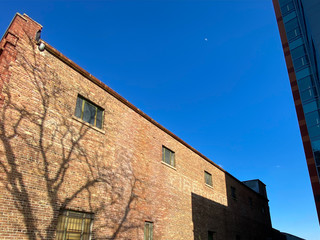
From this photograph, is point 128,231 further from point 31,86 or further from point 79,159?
point 31,86

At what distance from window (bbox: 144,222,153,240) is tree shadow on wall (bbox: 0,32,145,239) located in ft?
2.31

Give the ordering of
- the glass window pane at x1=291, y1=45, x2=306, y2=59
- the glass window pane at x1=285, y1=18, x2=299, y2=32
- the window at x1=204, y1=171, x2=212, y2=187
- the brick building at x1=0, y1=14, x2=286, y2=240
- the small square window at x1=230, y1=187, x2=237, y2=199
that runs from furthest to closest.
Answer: the glass window pane at x1=285, y1=18, x2=299, y2=32, the glass window pane at x1=291, y1=45, x2=306, y2=59, the small square window at x1=230, y1=187, x2=237, y2=199, the window at x1=204, y1=171, x2=212, y2=187, the brick building at x1=0, y1=14, x2=286, y2=240

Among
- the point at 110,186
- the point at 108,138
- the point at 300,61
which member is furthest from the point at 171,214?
the point at 300,61

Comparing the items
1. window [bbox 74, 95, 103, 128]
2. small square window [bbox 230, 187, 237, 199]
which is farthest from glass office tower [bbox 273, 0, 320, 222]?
window [bbox 74, 95, 103, 128]

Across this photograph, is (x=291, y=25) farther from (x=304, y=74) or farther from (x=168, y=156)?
(x=168, y=156)

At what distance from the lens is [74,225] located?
9.67 m

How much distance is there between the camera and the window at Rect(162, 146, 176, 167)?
16788 mm

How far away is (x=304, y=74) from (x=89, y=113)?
2406 cm

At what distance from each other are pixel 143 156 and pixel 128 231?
4.15m

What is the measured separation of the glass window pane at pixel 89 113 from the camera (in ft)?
38.8

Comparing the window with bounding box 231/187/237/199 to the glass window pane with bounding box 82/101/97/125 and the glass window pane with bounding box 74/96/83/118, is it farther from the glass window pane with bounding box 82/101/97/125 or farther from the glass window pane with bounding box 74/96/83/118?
the glass window pane with bounding box 74/96/83/118

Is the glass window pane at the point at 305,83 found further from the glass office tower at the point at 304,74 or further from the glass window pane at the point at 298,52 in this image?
the glass window pane at the point at 298,52

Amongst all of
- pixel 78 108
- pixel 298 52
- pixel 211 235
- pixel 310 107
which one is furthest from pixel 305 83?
pixel 78 108

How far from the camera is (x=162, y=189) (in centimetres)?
1537
